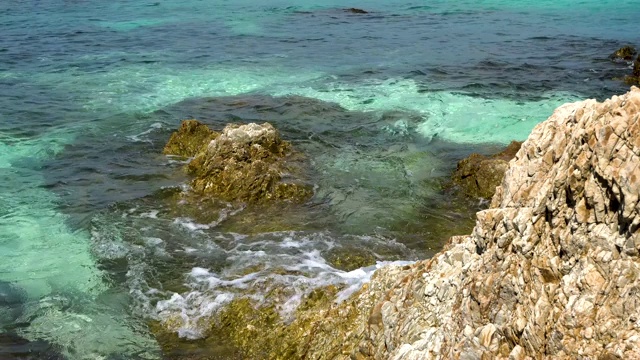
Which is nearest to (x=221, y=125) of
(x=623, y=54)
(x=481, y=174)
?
(x=481, y=174)

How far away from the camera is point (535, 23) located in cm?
4009


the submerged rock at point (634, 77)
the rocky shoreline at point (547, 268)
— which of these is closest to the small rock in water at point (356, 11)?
the submerged rock at point (634, 77)

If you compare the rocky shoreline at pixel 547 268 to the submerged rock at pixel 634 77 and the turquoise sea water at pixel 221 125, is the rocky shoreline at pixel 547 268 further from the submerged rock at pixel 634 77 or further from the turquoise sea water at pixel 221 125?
the submerged rock at pixel 634 77

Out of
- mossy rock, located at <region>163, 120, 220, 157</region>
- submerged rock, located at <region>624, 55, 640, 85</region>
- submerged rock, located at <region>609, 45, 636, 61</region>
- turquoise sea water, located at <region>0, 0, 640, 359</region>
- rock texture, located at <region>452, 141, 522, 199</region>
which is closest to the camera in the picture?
turquoise sea water, located at <region>0, 0, 640, 359</region>

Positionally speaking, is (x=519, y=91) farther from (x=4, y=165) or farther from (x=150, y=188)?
(x=4, y=165)

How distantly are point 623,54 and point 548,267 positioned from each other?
92.9 ft

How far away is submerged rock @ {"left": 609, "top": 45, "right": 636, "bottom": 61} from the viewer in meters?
29.6

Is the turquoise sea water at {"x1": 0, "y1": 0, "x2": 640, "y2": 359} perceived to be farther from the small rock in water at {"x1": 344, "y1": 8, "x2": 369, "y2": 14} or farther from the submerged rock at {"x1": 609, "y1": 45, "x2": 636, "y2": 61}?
the small rock in water at {"x1": 344, "y1": 8, "x2": 369, "y2": 14}

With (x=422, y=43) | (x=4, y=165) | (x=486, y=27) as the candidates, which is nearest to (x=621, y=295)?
(x=4, y=165)

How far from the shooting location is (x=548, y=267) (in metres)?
5.20

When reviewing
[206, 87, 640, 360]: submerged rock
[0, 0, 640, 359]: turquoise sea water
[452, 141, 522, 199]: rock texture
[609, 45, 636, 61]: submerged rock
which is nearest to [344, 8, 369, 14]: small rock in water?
[0, 0, 640, 359]: turquoise sea water

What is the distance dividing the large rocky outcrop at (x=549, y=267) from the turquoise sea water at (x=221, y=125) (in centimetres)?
411

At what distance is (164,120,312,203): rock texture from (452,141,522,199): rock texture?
3783 millimetres

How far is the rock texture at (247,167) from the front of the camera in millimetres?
14961
